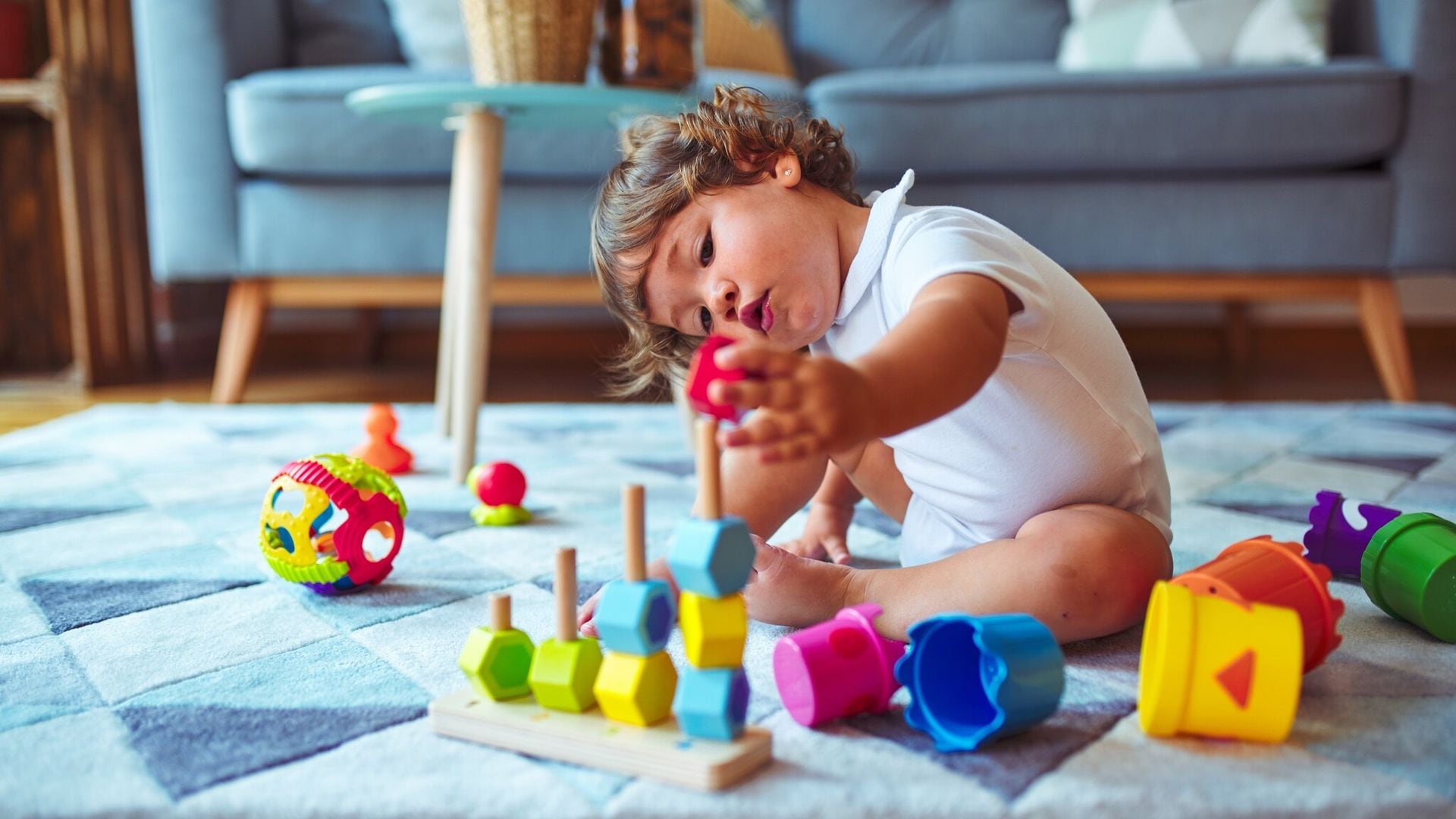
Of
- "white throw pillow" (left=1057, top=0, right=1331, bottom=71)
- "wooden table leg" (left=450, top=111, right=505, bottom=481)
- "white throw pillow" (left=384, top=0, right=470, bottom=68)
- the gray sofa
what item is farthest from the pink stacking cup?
"white throw pillow" (left=384, top=0, right=470, bottom=68)

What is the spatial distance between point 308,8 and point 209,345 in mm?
859

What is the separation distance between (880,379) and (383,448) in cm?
83

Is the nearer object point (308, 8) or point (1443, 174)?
point (1443, 174)

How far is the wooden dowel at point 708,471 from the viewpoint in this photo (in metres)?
0.48

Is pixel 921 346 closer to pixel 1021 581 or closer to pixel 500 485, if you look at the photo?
pixel 1021 581

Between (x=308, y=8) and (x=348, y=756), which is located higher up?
(x=308, y=8)

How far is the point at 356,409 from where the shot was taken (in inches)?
65.6

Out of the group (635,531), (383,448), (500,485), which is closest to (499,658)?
(635,531)

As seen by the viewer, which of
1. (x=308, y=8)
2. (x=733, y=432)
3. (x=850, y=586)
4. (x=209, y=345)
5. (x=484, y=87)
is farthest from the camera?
(x=209, y=345)

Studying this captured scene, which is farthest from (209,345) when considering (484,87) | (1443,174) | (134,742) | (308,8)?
(1443,174)

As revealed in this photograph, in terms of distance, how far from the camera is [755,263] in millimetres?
706

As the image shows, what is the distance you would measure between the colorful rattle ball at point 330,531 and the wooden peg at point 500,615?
231 millimetres

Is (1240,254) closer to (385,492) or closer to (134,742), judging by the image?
(385,492)

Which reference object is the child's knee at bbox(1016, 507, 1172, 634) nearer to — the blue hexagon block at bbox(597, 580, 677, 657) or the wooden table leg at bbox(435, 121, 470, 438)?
the blue hexagon block at bbox(597, 580, 677, 657)
